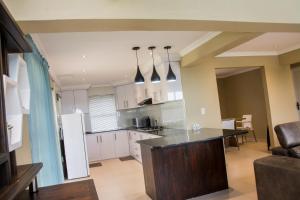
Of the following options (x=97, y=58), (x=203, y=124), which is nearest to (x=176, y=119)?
(x=203, y=124)

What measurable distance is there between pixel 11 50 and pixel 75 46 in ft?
7.18

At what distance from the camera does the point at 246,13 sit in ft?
8.13

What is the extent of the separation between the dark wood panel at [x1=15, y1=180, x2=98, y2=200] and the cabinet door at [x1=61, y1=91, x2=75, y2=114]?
20.5 feet

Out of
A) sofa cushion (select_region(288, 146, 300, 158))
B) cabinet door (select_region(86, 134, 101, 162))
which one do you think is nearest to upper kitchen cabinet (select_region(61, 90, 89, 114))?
cabinet door (select_region(86, 134, 101, 162))

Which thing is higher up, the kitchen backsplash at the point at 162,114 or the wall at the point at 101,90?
the wall at the point at 101,90

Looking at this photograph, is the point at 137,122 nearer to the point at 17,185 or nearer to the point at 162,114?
the point at 162,114

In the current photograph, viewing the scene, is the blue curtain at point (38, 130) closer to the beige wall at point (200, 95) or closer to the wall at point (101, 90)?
the beige wall at point (200, 95)

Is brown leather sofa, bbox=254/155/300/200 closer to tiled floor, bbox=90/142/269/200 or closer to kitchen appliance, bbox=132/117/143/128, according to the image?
tiled floor, bbox=90/142/269/200

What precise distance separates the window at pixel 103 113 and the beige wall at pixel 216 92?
4.34 m

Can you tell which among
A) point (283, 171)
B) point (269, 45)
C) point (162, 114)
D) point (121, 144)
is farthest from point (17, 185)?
point (121, 144)

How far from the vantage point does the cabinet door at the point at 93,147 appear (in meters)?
7.25

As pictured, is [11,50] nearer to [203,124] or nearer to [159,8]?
[159,8]

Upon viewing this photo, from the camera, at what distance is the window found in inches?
331

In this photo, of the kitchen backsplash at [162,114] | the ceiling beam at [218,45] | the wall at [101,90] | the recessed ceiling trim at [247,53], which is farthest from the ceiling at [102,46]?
the wall at [101,90]
